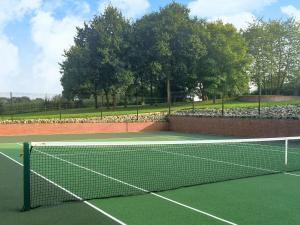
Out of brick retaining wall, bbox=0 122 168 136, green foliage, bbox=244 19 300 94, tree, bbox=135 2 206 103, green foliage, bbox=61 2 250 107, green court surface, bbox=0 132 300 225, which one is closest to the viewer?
green court surface, bbox=0 132 300 225

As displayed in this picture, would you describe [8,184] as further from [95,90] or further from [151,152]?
[95,90]

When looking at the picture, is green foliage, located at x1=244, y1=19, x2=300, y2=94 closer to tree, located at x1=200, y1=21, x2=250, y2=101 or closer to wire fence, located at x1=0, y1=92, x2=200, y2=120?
tree, located at x1=200, y1=21, x2=250, y2=101

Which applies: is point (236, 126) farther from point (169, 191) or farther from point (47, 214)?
point (47, 214)

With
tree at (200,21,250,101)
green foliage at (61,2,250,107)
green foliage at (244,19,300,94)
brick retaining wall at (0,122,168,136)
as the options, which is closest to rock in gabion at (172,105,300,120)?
brick retaining wall at (0,122,168,136)

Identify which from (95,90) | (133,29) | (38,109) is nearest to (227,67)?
(133,29)

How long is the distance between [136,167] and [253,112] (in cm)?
1756

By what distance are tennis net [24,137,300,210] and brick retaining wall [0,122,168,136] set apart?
11777mm

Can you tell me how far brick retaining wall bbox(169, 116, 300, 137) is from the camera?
78.4ft

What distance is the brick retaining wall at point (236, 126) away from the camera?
23891 millimetres

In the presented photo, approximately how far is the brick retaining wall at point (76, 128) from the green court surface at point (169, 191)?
13028 mm

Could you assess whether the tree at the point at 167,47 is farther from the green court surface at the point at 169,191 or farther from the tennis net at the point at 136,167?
the green court surface at the point at 169,191

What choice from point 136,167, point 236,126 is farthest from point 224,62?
point 136,167

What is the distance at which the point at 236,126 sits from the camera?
27344mm

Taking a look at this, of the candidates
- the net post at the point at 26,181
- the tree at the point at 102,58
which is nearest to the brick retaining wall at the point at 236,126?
the tree at the point at 102,58
